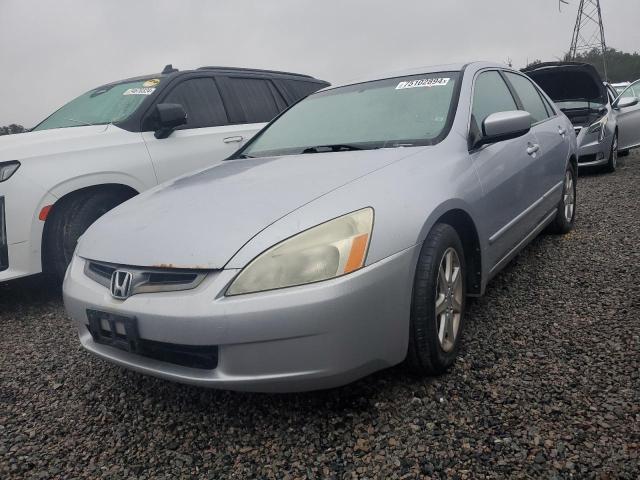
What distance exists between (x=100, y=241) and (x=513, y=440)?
179 cm

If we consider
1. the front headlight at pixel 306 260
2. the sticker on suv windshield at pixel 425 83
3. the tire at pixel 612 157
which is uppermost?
the sticker on suv windshield at pixel 425 83

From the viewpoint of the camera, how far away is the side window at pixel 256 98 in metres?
4.96

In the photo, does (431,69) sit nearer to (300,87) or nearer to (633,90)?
(300,87)

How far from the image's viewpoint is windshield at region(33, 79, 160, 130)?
4191 millimetres

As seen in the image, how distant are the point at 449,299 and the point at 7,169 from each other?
2.83 meters

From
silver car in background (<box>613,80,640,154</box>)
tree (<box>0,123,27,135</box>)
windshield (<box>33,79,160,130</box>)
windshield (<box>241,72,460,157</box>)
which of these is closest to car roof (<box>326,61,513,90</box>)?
windshield (<box>241,72,460,157</box>)

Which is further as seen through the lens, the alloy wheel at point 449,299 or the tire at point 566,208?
the tire at point 566,208

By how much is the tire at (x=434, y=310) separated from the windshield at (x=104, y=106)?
2.95 m


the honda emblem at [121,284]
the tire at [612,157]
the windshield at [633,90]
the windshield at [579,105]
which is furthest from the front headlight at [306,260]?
the windshield at [633,90]

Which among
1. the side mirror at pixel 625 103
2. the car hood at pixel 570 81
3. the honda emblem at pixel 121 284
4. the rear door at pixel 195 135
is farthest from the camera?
the car hood at pixel 570 81

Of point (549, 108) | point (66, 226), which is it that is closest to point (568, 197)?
point (549, 108)

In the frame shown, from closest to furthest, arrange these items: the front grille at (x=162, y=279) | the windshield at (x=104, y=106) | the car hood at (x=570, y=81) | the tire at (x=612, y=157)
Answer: the front grille at (x=162, y=279) < the windshield at (x=104, y=106) < the tire at (x=612, y=157) < the car hood at (x=570, y=81)

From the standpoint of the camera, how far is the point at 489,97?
317cm

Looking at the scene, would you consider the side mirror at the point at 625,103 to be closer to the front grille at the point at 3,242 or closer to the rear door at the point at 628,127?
the rear door at the point at 628,127
